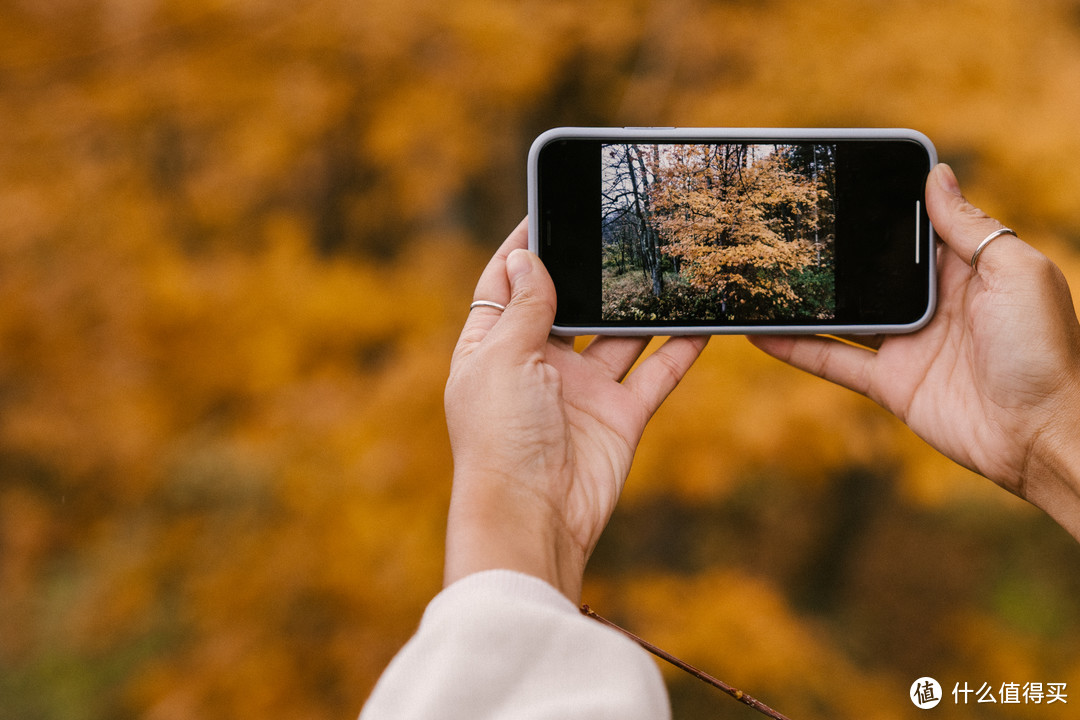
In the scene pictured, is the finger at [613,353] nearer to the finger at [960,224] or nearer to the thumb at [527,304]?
the thumb at [527,304]

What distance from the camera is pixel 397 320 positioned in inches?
46.4

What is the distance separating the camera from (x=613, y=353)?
0.92 meters

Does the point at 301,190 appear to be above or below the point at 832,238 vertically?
above

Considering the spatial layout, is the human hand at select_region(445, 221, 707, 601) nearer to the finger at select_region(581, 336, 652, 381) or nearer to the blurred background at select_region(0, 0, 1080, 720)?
the finger at select_region(581, 336, 652, 381)

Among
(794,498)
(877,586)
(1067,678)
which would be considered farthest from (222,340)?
(1067,678)

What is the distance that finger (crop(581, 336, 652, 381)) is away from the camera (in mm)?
915

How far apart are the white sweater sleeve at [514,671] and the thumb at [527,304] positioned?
33cm

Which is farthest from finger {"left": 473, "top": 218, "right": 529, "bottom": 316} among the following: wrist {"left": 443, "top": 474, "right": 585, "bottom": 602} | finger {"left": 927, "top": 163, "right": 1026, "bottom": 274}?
finger {"left": 927, "top": 163, "right": 1026, "bottom": 274}

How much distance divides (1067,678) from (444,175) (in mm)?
1544

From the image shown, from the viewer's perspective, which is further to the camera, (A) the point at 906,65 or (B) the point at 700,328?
(A) the point at 906,65

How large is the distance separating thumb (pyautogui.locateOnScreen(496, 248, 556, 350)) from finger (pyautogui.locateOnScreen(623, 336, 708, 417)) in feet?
0.57

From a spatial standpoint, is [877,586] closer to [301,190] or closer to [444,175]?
[444,175]

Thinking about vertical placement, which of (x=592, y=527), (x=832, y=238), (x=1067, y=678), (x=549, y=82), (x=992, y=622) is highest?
(x=549, y=82)

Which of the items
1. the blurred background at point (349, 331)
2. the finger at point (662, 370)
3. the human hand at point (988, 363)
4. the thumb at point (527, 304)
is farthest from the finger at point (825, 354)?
the thumb at point (527, 304)
